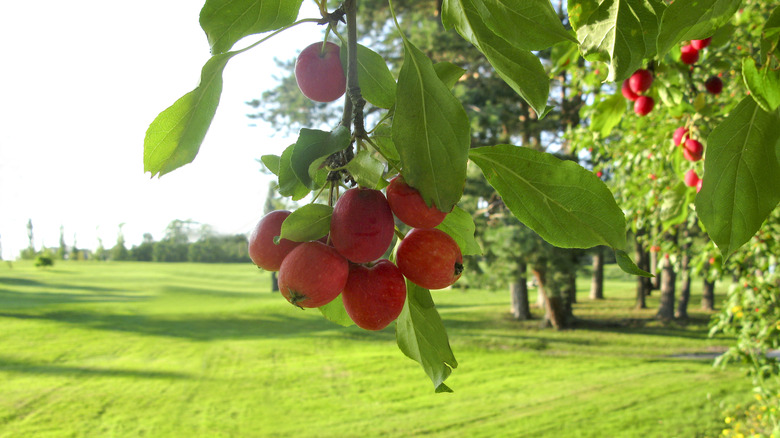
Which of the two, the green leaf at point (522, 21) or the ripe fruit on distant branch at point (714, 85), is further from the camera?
the ripe fruit on distant branch at point (714, 85)

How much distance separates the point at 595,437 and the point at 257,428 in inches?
91.8

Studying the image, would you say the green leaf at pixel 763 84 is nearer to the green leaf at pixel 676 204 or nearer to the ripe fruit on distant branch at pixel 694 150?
the ripe fruit on distant branch at pixel 694 150

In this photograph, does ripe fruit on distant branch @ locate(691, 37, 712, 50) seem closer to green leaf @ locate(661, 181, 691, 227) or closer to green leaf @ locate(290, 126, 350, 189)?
green leaf @ locate(661, 181, 691, 227)

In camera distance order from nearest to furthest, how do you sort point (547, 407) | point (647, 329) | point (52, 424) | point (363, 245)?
point (363, 245)
point (52, 424)
point (547, 407)
point (647, 329)

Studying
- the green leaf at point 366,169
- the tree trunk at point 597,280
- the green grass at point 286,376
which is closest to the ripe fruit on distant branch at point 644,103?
the green leaf at point 366,169

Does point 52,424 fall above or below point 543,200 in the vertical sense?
below

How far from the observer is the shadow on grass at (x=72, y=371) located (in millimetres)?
3971

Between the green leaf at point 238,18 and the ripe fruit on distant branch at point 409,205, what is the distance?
15cm

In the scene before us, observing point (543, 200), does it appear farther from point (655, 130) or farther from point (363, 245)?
point (655, 130)

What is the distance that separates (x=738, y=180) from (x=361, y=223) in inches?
14.3

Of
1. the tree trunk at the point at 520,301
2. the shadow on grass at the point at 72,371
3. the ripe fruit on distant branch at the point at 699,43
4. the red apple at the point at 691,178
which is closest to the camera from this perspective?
the ripe fruit on distant branch at the point at 699,43

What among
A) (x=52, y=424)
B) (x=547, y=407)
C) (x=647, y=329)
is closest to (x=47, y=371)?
(x=52, y=424)

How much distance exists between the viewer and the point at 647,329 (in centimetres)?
767

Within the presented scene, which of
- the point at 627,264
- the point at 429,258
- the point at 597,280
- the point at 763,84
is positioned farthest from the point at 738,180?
the point at 597,280
